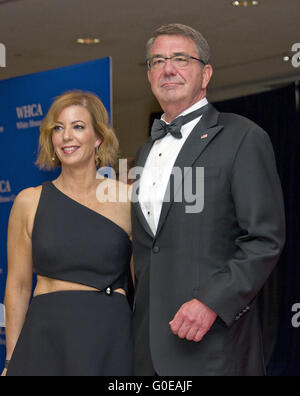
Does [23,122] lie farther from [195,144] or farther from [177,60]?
[195,144]

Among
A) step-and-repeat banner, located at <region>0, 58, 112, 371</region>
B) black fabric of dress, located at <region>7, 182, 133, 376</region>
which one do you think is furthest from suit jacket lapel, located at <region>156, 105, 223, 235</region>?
step-and-repeat banner, located at <region>0, 58, 112, 371</region>

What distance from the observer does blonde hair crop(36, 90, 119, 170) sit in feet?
8.93

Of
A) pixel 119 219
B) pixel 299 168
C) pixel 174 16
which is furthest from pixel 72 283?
pixel 299 168

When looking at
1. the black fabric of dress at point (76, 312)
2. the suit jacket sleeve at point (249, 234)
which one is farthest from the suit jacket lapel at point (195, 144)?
the black fabric of dress at point (76, 312)

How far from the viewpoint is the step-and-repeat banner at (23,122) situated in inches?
137

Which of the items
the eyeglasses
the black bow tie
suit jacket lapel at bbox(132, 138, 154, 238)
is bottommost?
suit jacket lapel at bbox(132, 138, 154, 238)

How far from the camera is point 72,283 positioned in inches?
98.0

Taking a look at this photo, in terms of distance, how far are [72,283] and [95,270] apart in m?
0.09

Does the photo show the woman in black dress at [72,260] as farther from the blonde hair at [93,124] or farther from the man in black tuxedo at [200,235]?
the man in black tuxedo at [200,235]

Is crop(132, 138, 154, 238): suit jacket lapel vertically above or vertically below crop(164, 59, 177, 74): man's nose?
below

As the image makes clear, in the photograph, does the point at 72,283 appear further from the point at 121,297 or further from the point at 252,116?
the point at 252,116

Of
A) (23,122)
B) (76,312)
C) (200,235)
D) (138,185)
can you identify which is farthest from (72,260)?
(23,122)

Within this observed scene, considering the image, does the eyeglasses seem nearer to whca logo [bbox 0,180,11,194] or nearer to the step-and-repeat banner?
the step-and-repeat banner

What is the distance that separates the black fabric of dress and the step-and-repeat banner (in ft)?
3.35
